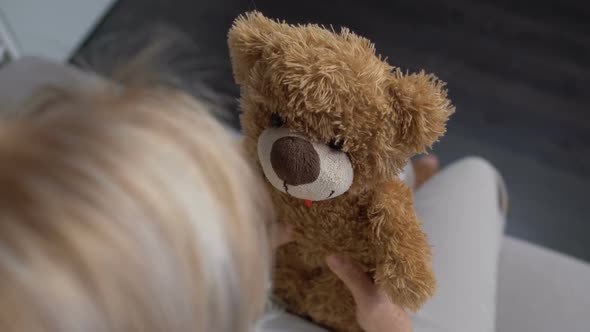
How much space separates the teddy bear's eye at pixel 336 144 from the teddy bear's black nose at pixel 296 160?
2cm

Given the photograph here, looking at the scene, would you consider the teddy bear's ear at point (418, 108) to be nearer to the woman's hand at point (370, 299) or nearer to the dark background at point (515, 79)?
the woman's hand at point (370, 299)

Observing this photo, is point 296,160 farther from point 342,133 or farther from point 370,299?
point 370,299

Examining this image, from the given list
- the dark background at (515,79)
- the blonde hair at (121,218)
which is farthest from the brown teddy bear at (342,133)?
the dark background at (515,79)

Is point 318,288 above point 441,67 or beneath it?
beneath

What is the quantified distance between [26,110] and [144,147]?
0.09m

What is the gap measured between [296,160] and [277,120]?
52mm

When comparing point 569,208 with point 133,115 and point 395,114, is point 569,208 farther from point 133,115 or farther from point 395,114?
point 133,115

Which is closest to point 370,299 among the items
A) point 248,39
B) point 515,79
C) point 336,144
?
point 336,144

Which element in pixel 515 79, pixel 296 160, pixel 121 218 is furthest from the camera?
pixel 515 79

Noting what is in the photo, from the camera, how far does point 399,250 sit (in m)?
0.47

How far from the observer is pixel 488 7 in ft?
5.08

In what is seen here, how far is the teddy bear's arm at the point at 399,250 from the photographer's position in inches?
18.5

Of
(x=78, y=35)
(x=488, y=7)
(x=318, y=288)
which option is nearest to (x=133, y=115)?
(x=318, y=288)

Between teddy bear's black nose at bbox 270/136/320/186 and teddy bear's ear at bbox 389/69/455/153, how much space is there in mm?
82
